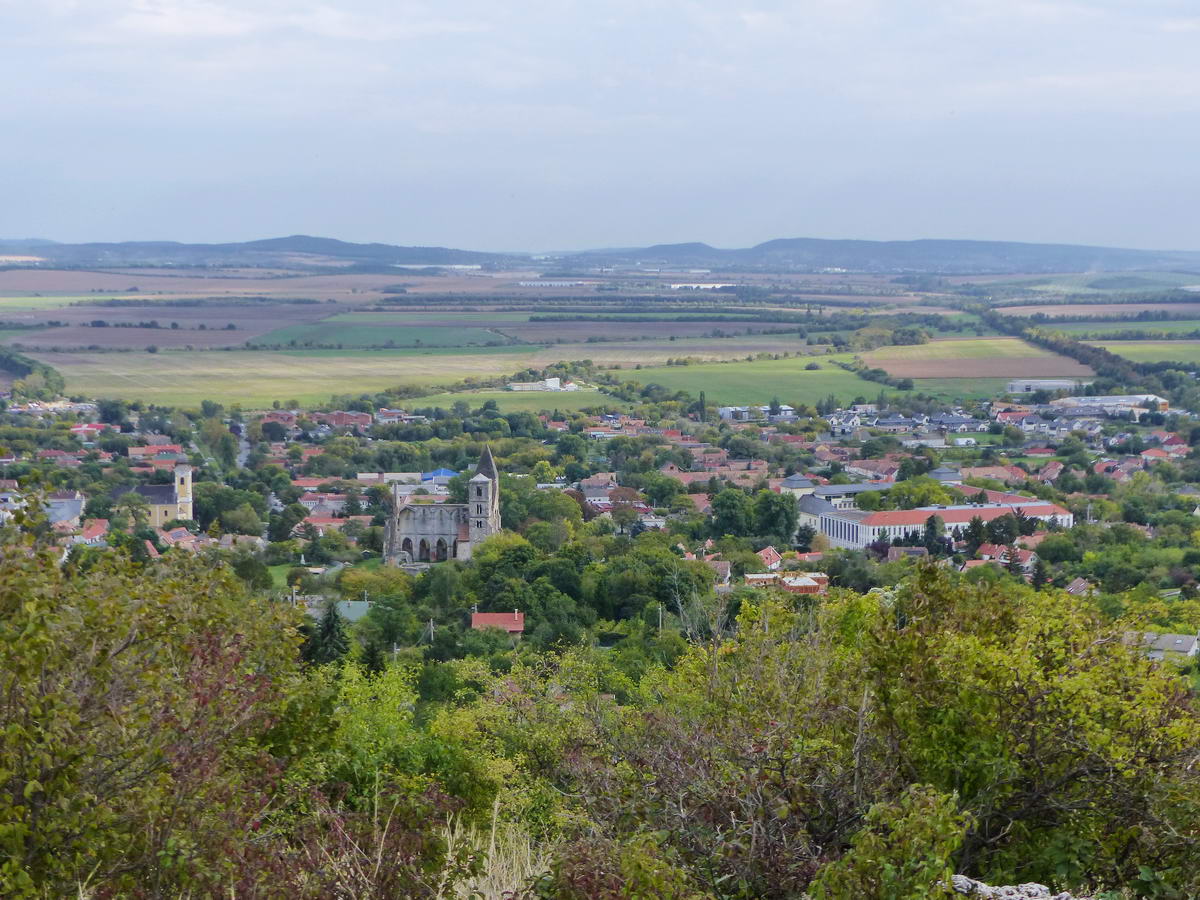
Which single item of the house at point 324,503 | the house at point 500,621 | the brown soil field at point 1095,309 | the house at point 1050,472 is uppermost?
the brown soil field at point 1095,309

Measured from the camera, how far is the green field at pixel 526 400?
64.1 m

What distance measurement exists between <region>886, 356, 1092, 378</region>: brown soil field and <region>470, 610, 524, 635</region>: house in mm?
51401

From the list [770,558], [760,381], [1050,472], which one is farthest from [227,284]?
[770,558]

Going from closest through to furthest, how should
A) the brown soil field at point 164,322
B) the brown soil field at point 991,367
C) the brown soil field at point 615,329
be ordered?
the brown soil field at point 991,367 → the brown soil field at point 164,322 → the brown soil field at point 615,329

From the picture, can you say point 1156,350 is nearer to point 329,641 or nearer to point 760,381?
point 760,381

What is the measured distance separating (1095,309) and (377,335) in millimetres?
48771

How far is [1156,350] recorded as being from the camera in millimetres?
81688

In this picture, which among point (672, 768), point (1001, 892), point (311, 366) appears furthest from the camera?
point (311, 366)

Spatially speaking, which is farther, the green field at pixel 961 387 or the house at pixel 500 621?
the green field at pixel 961 387

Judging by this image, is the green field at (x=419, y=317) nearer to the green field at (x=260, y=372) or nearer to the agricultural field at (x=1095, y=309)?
the green field at (x=260, y=372)

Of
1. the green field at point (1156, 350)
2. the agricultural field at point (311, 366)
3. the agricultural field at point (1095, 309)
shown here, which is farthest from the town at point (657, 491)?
the agricultural field at point (1095, 309)

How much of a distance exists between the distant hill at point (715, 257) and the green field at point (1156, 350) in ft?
270

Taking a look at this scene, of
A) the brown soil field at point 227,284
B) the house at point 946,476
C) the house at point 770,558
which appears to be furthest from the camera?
the brown soil field at point 227,284

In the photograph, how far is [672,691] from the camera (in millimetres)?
10891
